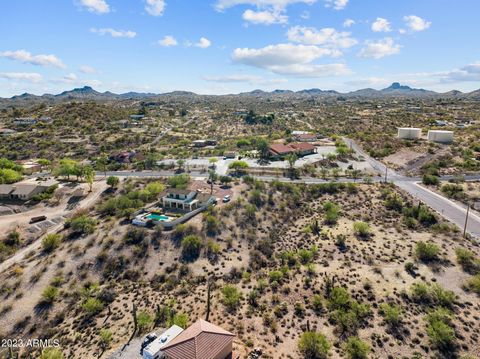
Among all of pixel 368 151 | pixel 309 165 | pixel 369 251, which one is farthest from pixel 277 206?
pixel 368 151

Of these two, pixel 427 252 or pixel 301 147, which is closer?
pixel 427 252

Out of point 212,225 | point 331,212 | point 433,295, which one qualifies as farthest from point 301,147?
point 433,295

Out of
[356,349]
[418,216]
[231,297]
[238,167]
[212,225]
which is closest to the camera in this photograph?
[356,349]

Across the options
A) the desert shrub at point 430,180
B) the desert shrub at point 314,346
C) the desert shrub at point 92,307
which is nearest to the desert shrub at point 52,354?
the desert shrub at point 92,307

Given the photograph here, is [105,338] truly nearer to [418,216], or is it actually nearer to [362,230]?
[362,230]

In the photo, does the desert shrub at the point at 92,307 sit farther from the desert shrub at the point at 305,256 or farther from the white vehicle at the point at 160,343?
the desert shrub at the point at 305,256
